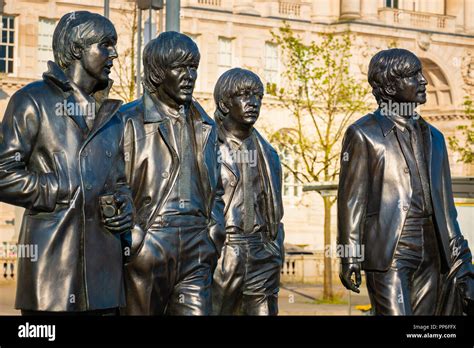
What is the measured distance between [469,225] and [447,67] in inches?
1579

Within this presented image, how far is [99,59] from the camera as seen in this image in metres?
9.95

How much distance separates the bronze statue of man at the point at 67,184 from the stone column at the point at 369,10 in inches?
2133

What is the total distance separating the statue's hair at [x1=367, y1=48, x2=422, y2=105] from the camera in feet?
41.8

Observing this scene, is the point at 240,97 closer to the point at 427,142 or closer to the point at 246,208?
the point at 246,208

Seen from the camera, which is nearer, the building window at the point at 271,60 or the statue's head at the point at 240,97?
the statue's head at the point at 240,97

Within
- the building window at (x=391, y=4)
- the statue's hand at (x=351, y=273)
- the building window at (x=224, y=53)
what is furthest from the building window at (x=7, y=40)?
the statue's hand at (x=351, y=273)

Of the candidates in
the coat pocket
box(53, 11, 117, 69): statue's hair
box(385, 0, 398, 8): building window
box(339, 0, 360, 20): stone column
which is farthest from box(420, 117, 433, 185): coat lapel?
box(385, 0, 398, 8): building window

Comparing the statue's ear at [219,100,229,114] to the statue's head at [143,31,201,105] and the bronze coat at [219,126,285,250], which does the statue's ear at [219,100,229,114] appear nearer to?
the bronze coat at [219,126,285,250]

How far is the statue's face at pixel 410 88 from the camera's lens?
41.7ft

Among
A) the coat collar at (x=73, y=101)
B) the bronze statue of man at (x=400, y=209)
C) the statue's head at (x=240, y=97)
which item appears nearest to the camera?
the coat collar at (x=73, y=101)

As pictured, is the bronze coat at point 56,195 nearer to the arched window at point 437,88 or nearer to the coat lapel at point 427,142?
the coat lapel at point 427,142

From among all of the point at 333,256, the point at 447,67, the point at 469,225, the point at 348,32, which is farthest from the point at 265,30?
the point at 469,225

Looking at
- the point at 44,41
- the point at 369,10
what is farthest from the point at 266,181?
the point at 369,10

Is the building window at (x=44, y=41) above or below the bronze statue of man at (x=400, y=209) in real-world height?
above
